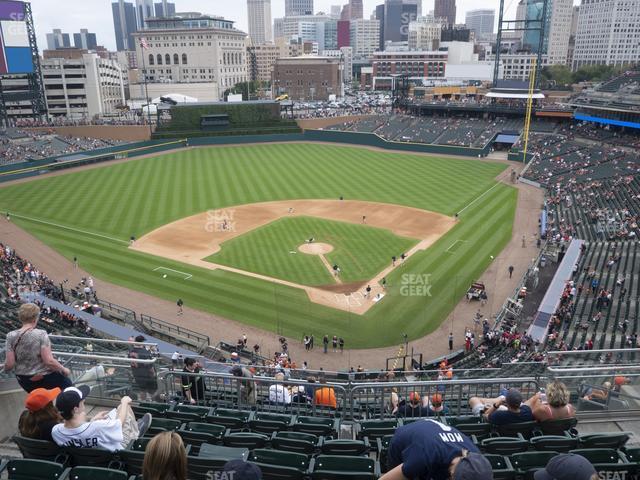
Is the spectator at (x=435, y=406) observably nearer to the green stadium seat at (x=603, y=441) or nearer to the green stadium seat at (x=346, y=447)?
the green stadium seat at (x=346, y=447)

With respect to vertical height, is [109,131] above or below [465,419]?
below

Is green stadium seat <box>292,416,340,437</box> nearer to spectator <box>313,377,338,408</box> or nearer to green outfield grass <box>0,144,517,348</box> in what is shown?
spectator <box>313,377,338,408</box>

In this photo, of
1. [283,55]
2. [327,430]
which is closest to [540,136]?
[327,430]

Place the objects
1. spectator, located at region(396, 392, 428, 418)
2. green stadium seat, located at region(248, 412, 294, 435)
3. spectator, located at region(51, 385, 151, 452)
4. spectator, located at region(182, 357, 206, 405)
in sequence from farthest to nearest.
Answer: spectator, located at region(182, 357, 206, 405)
spectator, located at region(396, 392, 428, 418)
green stadium seat, located at region(248, 412, 294, 435)
spectator, located at region(51, 385, 151, 452)

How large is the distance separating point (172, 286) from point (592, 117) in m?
58.9

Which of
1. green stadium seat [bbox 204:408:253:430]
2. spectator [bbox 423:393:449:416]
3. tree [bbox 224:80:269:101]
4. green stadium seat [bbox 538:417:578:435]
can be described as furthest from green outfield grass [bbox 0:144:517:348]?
tree [bbox 224:80:269:101]

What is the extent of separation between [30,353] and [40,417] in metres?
1.41

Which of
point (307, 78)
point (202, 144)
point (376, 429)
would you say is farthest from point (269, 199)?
point (307, 78)

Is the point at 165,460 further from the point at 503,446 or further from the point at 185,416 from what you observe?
the point at 503,446

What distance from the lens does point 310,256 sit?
32000 mm

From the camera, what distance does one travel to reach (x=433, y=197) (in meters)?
46.4

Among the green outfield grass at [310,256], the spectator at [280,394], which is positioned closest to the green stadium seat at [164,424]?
the spectator at [280,394]

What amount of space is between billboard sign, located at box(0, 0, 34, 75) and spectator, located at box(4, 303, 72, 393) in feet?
245

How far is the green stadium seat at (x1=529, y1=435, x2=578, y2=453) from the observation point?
21.5 ft
